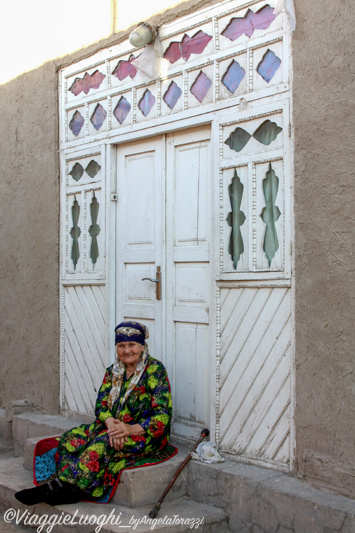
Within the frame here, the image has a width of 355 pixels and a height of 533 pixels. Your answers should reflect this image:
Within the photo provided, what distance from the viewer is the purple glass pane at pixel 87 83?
5298mm

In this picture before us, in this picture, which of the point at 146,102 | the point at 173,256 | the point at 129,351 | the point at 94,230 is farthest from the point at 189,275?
the point at 146,102

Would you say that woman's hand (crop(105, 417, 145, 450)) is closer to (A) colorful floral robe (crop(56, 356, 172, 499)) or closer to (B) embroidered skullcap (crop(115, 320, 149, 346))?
(A) colorful floral robe (crop(56, 356, 172, 499))

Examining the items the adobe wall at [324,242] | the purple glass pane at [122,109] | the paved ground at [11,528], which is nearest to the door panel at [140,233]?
the purple glass pane at [122,109]

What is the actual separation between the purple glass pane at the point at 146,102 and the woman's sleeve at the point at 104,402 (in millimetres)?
2027

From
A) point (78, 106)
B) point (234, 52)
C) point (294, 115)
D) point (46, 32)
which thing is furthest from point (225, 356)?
point (46, 32)

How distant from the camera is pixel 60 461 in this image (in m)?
4.12

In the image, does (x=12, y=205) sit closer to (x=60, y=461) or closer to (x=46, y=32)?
(x=46, y=32)

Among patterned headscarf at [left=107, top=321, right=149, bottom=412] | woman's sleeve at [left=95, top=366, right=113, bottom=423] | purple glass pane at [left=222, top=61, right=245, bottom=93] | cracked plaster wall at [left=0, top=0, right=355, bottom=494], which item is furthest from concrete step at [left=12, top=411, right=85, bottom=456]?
purple glass pane at [left=222, top=61, right=245, bottom=93]

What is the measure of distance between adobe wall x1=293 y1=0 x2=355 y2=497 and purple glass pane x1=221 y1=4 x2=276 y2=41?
0.29 metres

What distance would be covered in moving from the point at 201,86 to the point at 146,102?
1.93ft

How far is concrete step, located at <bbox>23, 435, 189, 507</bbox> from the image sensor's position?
12.6 feet

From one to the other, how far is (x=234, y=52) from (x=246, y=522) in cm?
305

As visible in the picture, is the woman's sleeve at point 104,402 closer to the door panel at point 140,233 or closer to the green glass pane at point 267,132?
the door panel at point 140,233

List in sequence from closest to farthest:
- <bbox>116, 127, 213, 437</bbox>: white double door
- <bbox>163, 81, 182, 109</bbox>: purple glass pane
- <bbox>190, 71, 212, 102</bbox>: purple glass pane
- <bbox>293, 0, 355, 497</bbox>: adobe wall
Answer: <bbox>293, 0, 355, 497</bbox>: adobe wall
<bbox>190, 71, 212, 102</bbox>: purple glass pane
<bbox>116, 127, 213, 437</bbox>: white double door
<bbox>163, 81, 182, 109</bbox>: purple glass pane
